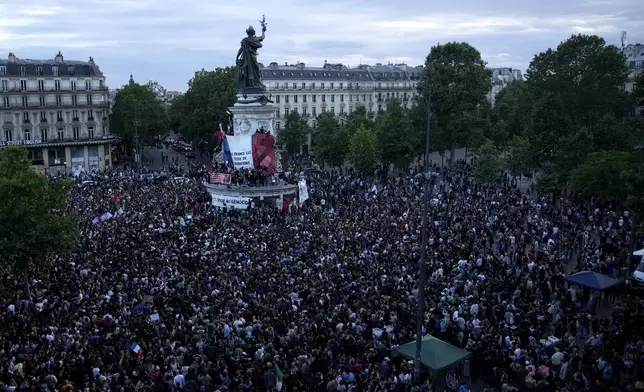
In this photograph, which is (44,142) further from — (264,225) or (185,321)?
(185,321)

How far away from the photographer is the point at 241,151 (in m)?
45.7

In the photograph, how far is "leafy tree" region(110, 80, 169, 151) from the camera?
78.7 metres

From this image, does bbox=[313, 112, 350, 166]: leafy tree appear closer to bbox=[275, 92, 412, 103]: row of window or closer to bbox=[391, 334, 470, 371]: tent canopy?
bbox=[275, 92, 412, 103]: row of window

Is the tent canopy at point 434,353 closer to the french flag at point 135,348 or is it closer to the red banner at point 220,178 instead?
the french flag at point 135,348

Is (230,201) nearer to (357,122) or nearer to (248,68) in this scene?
(248,68)

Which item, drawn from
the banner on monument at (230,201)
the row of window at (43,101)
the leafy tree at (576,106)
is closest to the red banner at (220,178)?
the banner on monument at (230,201)

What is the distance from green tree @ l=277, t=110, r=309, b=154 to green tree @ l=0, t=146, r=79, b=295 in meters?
59.4

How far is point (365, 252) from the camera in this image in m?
29.4

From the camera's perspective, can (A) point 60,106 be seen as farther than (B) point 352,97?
No

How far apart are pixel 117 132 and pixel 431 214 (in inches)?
2324

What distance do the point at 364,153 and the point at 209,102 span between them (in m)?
27.1

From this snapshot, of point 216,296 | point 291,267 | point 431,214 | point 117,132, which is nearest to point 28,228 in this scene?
point 216,296

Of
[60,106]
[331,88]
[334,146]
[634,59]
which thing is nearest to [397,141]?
[334,146]

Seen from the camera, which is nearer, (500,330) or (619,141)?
(500,330)
